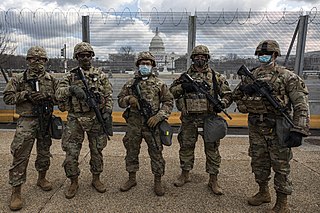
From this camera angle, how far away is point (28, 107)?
10.8 ft

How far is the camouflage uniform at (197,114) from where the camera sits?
139 inches

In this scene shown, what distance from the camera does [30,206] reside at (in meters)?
3.15

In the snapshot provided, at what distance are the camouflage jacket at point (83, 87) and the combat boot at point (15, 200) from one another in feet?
3.65

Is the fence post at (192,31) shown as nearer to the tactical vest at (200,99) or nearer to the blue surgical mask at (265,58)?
the tactical vest at (200,99)

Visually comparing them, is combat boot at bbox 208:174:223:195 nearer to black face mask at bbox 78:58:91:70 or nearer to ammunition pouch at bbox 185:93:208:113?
ammunition pouch at bbox 185:93:208:113

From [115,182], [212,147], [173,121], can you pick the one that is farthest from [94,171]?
[173,121]

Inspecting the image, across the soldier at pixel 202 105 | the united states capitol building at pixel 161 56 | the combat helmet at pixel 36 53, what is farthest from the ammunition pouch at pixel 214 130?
the united states capitol building at pixel 161 56

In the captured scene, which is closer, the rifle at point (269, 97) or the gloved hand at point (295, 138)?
the gloved hand at point (295, 138)

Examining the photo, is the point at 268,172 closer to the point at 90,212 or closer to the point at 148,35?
the point at 90,212

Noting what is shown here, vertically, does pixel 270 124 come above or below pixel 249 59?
below

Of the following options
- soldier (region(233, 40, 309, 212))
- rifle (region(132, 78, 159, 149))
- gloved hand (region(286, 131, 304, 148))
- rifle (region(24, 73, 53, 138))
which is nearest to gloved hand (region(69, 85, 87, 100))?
rifle (region(24, 73, 53, 138))

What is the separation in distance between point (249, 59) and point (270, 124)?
11.9 feet

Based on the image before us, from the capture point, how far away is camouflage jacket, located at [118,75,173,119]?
3.49 m

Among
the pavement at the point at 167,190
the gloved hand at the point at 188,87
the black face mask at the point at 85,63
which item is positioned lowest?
the pavement at the point at 167,190
